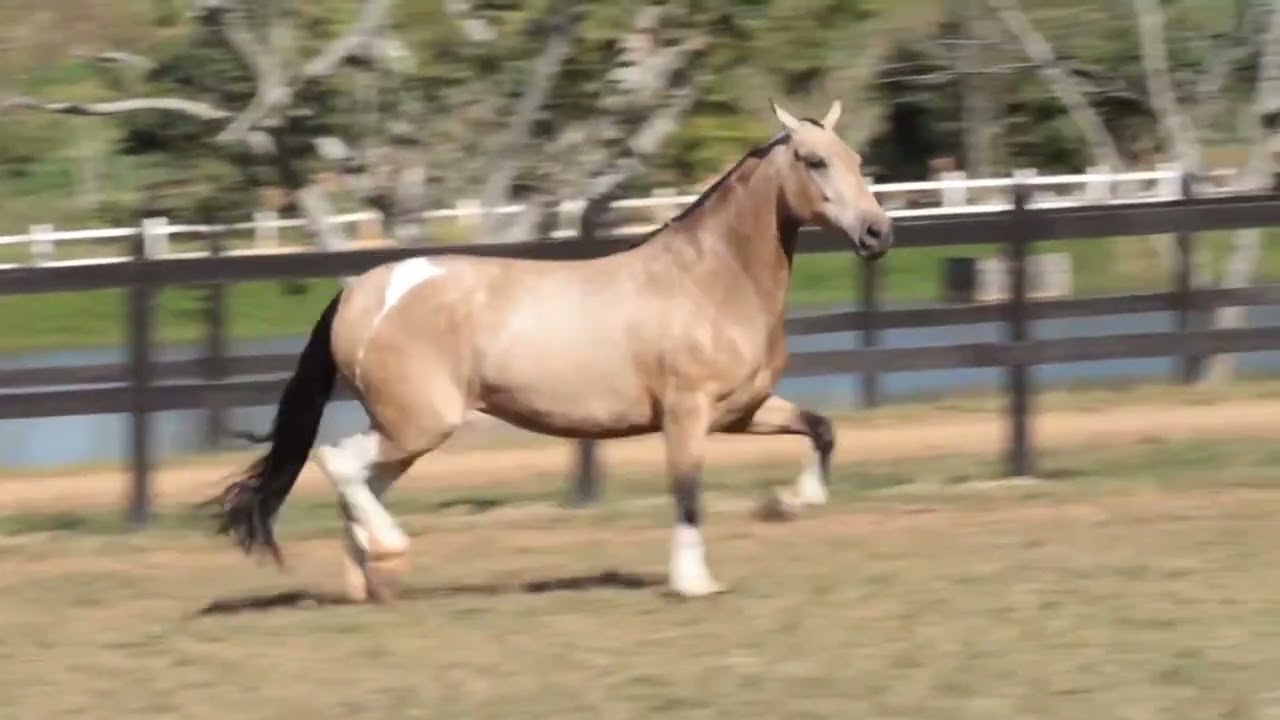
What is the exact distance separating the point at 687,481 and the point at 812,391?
29.0 ft

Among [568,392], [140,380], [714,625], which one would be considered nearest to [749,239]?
[568,392]

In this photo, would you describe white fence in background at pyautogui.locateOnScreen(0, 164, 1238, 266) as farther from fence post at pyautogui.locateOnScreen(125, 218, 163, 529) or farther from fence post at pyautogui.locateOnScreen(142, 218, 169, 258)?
fence post at pyautogui.locateOnScreen(125, 218, 163, 529)

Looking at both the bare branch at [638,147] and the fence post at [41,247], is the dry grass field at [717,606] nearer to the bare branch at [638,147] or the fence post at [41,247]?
the bare branch at [638,147]

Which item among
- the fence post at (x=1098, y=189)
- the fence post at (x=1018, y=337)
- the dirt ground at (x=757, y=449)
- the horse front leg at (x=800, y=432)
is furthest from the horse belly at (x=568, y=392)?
the fence post at (x=1098, y=189)

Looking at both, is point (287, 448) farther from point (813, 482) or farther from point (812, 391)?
point (812, 391)

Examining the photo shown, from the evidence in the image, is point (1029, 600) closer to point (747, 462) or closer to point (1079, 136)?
point (747, 462)

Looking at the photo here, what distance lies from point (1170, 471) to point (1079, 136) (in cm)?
2304

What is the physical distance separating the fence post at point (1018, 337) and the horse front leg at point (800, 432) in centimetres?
297

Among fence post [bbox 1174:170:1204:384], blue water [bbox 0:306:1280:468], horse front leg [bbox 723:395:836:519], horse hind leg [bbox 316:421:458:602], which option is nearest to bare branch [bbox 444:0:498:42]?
blue water [bbox 0:306:1280:468]

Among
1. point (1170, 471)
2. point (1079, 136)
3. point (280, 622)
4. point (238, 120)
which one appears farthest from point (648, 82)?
point (1079, 136)

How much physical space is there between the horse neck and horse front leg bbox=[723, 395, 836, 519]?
0.39m

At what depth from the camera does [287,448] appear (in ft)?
25.1

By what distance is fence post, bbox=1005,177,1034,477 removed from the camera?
10633 millimetres

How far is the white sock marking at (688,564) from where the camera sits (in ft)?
24.6
